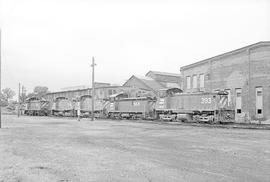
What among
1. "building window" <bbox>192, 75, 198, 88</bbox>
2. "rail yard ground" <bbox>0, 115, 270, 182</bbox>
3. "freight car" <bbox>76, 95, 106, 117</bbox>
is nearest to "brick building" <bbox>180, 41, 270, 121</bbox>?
"building window" <bbox>192, 75, 198, 88</bbox>

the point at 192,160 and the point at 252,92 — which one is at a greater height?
the point at 252,92

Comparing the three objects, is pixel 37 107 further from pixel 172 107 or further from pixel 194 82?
pixel 172 107

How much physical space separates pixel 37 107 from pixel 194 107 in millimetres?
35930

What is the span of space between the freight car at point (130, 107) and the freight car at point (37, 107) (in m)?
18.1

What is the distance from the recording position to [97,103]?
42062mm

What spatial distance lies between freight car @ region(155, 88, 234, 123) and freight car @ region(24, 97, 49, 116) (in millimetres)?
28712

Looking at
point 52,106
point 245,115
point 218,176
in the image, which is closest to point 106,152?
point 218,176

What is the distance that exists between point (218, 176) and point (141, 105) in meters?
26.5

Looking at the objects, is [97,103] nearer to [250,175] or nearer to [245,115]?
[245,115]

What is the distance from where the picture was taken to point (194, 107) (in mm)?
26125

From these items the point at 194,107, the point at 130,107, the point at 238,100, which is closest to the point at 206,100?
the point at 194,107

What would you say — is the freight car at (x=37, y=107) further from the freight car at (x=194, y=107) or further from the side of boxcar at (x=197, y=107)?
the side of boxcar at (x=197, y=107)

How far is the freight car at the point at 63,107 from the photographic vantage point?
4684 cm

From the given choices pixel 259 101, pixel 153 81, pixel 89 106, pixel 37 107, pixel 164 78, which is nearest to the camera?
pixel 259 101
